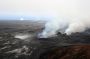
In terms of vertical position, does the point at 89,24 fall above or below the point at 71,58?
above

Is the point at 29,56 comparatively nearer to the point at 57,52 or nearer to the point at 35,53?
the point at 35,53

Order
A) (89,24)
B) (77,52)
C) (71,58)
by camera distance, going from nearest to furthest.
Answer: (71,58) < (77,52) < (89,24)

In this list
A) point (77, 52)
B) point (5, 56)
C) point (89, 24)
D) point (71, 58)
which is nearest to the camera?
point (71, 58)

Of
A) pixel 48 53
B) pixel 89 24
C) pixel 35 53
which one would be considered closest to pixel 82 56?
pixel 48 53

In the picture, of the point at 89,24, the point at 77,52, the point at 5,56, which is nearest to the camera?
the point at 77,52

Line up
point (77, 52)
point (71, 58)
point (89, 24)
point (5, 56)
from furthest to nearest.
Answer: point (89, 24) → point (5, 56) → point (77, 52) → point (71, 58)

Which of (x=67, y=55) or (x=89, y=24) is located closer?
(x=67, y=55)

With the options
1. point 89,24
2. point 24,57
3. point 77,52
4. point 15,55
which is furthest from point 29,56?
point 89,24

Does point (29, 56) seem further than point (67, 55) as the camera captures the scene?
Yes

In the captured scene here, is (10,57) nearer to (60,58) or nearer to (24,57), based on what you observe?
(24,57)
